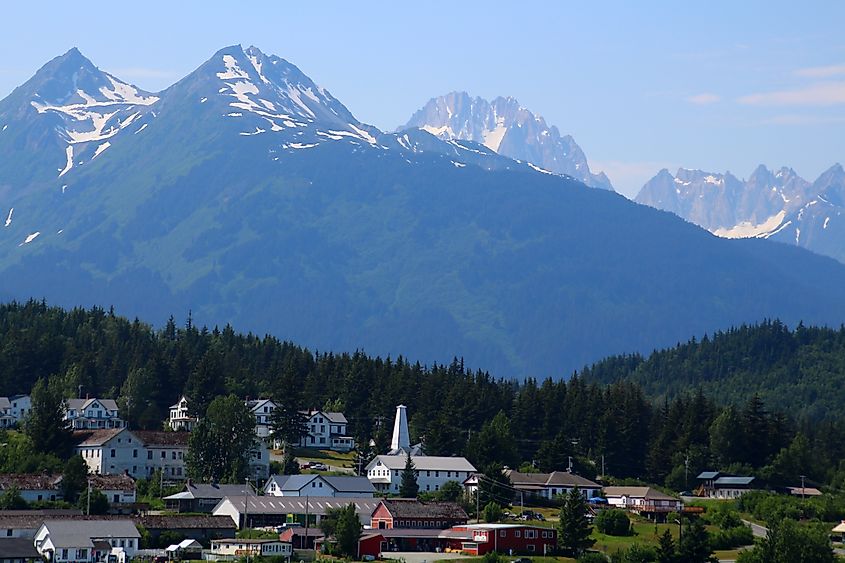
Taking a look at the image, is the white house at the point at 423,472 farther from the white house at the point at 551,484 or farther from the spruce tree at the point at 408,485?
the white house at the point at 551,484

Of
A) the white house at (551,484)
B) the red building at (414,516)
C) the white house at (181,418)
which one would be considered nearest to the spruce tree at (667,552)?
the red building at (414,516)

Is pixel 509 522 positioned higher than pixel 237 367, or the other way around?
pixel 237 367

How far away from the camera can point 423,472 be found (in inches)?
5915

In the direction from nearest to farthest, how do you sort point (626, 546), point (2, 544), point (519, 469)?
point (2, 544)
point (626, 546)
point (519, 469)

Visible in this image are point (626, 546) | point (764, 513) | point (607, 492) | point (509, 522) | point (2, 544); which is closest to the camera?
point (2, 544)

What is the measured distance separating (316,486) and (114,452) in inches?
819

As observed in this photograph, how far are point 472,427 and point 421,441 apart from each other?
6452mm

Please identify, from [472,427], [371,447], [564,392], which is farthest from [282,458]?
[564,392]

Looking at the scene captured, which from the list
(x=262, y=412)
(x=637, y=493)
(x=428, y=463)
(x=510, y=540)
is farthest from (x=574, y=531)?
(x=262, y=412)

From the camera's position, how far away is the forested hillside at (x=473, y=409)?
160 metres

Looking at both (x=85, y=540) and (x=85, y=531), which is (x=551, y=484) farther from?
(x=85, y=540)

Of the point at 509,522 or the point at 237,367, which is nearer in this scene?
the point at 509,522

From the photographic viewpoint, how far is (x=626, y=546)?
12062 centimetres

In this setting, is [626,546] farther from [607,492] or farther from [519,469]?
[519,469]
